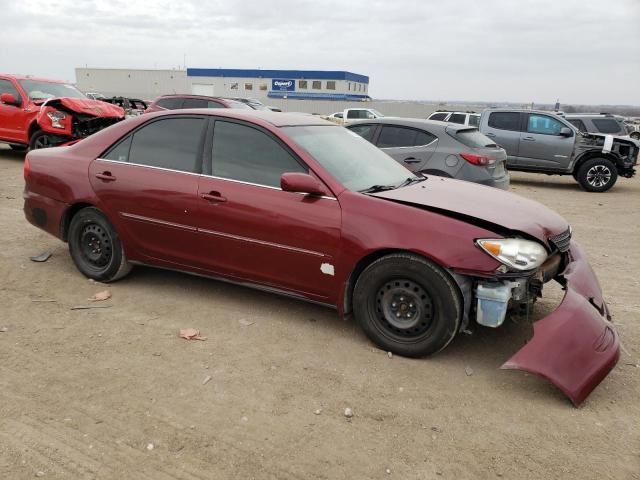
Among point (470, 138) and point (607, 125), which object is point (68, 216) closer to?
point (470, 138)

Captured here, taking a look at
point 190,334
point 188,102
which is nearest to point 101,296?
point 190,334

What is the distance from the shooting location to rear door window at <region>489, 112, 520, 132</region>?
43.0 ft

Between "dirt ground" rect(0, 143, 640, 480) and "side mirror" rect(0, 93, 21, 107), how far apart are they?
8394 millimetres

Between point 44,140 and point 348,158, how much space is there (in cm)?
940

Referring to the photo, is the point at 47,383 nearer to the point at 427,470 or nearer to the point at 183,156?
the point at 183,156

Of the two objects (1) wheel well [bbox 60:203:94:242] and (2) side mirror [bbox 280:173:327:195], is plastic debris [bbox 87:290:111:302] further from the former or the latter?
(2) side mirror [bbox 280:173:327:195]

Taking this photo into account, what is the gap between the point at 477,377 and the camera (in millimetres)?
3496

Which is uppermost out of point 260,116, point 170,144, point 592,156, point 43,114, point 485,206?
point 260,116

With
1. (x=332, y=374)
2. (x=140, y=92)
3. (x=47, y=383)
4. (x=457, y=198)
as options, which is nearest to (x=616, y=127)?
(x=457, y=198)

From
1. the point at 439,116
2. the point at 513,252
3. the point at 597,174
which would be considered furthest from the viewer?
the point at 439,116

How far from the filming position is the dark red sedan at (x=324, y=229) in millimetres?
3400

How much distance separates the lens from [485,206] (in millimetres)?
3877

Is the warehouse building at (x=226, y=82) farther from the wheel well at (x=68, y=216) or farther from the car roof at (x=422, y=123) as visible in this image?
the wheel well at (x=68, y=216)

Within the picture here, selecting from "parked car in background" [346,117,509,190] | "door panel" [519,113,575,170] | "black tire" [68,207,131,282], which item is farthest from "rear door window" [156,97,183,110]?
"black tire" [68,207,131,282]
